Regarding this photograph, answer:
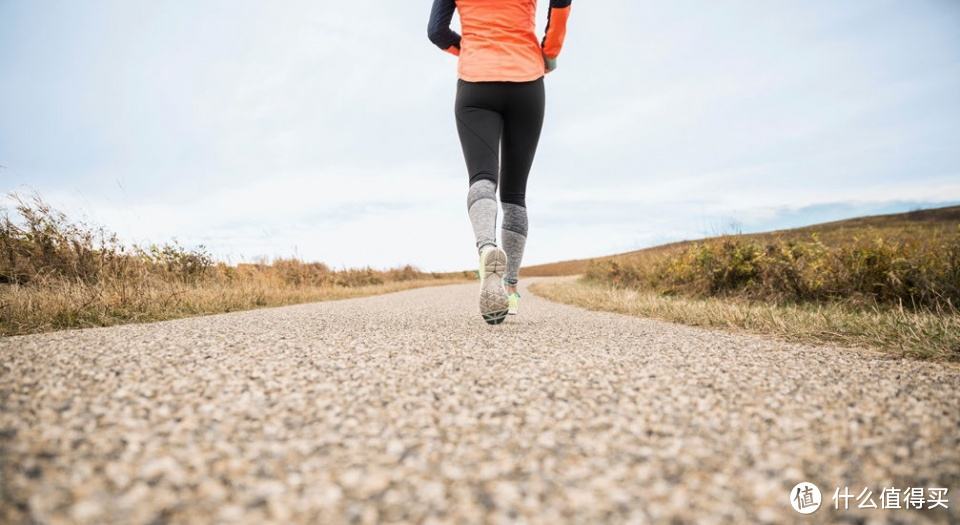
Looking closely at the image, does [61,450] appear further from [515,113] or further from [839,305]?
[839,305]

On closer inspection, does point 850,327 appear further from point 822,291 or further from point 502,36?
point 822,291

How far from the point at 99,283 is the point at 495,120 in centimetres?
435

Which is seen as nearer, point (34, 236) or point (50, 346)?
point (50, 346)

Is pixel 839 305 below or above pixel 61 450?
below

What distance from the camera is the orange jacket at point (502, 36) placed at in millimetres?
2826

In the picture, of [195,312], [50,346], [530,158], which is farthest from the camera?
[195,312]

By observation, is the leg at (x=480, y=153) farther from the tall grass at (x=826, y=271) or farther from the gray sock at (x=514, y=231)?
the tall grass at (x=826, y=271)

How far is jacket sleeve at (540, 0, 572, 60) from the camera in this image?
2.92 meters

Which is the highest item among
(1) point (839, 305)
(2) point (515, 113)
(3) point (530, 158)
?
(2) point (515, 113)

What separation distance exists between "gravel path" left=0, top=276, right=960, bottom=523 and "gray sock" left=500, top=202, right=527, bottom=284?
1649 millimetres

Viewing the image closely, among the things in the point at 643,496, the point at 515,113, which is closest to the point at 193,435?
the point at 643,496

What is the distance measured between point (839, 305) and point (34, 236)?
9676 millimetres

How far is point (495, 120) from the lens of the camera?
290 centimetres

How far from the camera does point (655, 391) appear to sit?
1.34 meters
